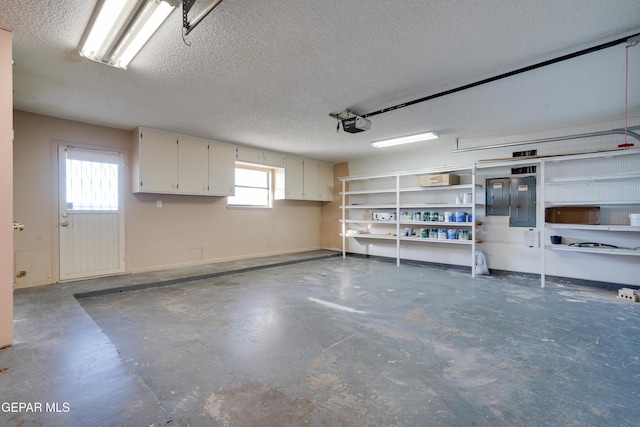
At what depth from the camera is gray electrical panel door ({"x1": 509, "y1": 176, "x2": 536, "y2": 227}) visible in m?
5.07

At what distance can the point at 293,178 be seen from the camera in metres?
7.15

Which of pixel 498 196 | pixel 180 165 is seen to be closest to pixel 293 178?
pixel 180 165

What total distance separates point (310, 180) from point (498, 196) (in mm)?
4210

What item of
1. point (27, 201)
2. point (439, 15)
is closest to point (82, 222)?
point (27, 201)

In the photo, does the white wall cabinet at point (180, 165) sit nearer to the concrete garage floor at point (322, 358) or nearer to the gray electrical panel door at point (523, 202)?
the concrete garage floor at point (322, 358)

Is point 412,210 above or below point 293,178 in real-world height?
below

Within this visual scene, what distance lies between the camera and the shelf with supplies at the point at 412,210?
557 cm

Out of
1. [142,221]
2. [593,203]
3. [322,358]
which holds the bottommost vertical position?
[322,358]

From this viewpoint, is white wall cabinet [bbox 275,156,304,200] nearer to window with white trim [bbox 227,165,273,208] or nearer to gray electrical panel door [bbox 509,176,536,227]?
window with white trim [bbox 227,165,273,208]

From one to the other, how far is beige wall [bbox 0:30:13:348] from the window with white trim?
418cm

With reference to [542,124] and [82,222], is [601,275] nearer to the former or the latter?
[542,124]

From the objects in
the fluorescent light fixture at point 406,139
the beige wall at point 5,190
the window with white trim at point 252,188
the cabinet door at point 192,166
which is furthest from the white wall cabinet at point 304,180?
the beige wall at point 5,190

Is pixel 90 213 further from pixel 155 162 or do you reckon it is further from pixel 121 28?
pixel 121 28

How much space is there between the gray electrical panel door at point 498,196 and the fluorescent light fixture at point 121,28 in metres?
5.62
